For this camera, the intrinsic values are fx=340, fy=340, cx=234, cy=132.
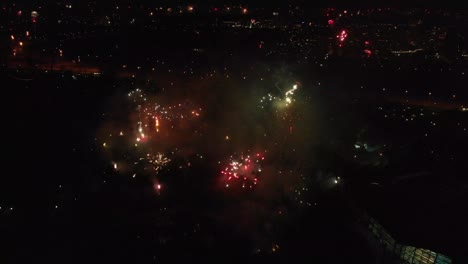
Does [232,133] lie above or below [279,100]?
below

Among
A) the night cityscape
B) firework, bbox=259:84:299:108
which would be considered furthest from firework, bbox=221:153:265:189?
firework, bbox=259:84:299:108

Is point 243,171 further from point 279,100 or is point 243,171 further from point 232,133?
point 279,100

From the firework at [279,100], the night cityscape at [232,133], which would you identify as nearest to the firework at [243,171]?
the night cityscape at [232,133]

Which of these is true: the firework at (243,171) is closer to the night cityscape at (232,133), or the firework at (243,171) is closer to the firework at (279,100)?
the night cityscape at (232,133)

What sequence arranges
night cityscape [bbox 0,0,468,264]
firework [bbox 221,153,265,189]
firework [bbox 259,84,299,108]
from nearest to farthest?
1. night cityscape [bbox 0,0,468,264]
2. firework [bbox 221,153,265,189]
3. firework [bbox 259,84,299,108]

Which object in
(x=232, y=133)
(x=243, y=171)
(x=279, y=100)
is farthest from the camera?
(x=279, y=100)

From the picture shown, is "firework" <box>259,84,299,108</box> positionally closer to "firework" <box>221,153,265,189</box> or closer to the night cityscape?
the night cityscape

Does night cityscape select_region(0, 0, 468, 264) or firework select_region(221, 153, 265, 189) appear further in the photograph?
firework select_region(221, 153, 265, 189)

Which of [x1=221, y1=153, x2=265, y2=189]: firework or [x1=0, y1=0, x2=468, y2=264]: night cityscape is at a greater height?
[x1=0, y1=0, x2=468, y2=264]: night cityscape

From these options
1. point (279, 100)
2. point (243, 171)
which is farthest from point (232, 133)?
point (279, 100)
